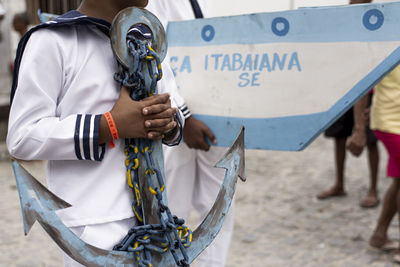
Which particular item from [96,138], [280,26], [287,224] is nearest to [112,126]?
[96,138]

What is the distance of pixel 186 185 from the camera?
8.54 feet

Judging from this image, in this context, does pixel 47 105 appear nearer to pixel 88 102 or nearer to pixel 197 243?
pixel 88 102

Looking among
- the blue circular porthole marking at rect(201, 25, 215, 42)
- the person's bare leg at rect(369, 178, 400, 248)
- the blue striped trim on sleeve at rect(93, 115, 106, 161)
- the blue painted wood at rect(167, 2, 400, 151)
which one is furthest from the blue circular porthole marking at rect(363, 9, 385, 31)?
the person's bare leg at rect(369, 178, 400, 248)

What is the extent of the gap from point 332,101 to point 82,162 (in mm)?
1241

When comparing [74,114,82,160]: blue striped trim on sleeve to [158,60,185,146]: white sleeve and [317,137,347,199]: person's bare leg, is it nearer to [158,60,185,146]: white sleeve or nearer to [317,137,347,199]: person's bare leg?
[158,60,185,146]: white sleeve

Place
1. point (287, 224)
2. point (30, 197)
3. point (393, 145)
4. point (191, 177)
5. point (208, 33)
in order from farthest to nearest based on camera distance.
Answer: point (287, 224)
point (393, 145)
point (191, 177)
point (208, 33)
point (30, 197)

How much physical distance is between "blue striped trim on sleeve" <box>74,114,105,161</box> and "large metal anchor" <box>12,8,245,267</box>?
0.47 ft

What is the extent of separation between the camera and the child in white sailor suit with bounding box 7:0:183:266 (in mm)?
1360

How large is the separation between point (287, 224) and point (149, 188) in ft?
9.40

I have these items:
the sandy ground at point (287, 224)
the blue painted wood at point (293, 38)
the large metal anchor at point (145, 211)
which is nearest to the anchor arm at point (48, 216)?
the large metal anchor at point (145, 211)

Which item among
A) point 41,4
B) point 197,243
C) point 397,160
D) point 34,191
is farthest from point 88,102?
point 41,4

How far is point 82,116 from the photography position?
1.38 metres

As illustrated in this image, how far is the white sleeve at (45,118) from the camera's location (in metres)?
1.35

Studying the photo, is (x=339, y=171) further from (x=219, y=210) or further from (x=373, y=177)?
(x=219, y=210)
